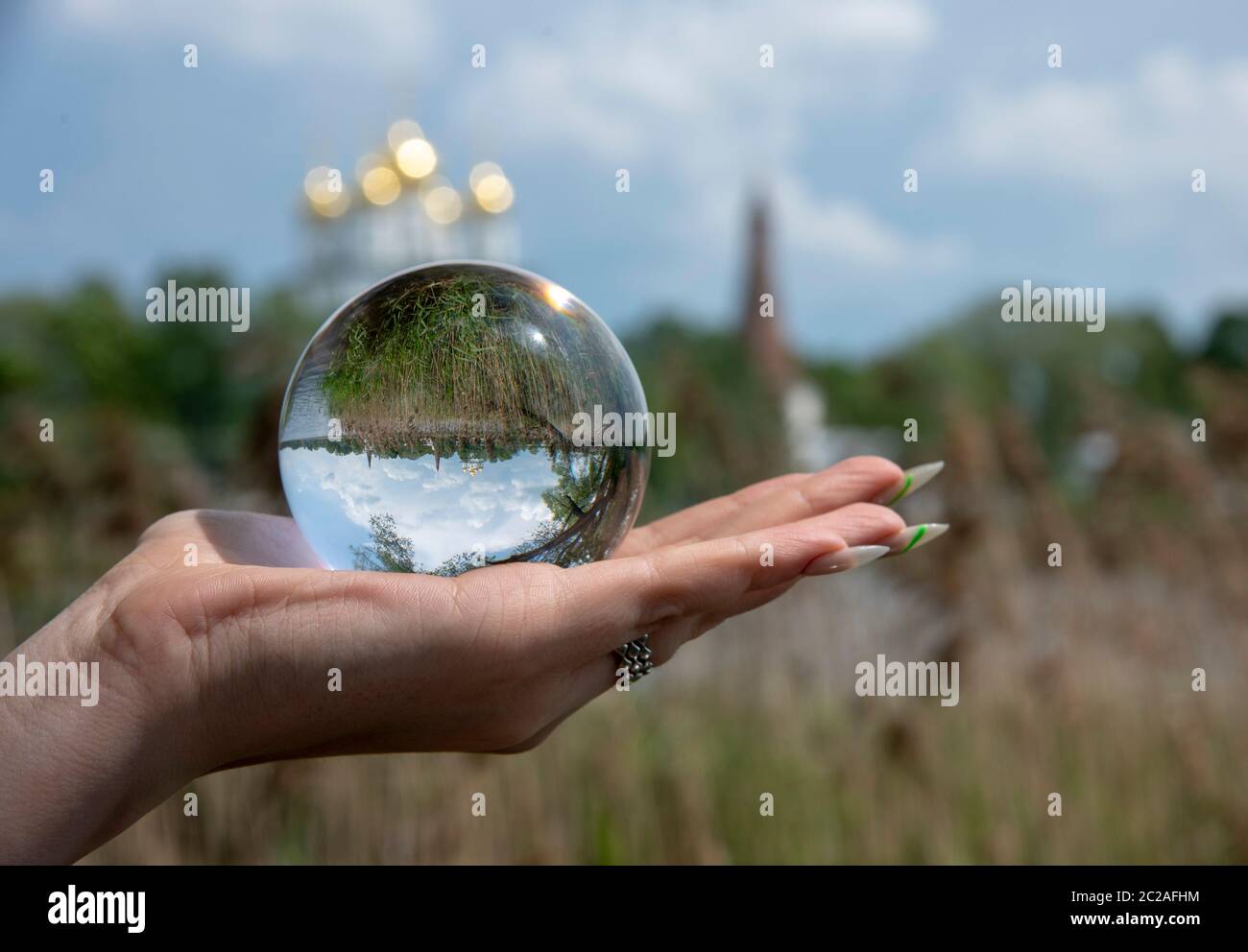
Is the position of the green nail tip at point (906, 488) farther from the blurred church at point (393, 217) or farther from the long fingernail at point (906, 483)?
the blurred church at point (393, 217)

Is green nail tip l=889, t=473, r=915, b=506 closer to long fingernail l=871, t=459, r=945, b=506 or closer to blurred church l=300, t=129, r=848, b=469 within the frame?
long fingernail l=871, t=459, r=945, b=506

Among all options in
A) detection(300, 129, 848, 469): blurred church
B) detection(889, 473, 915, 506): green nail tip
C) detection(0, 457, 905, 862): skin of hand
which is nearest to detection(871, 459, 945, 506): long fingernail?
detection(889, 473, 915, 506): green nail tip

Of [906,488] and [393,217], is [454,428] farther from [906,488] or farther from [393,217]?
[393,217]

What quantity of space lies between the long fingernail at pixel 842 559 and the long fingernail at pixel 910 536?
91 millimetres

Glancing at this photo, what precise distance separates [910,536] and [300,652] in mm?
1309

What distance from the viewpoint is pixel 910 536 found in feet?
7.87

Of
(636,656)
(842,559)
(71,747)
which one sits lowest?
(71,747)

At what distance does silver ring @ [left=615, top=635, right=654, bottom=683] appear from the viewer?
2.40 metres

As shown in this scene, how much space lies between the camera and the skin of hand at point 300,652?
2.09m

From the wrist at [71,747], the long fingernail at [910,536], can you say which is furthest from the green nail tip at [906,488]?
the wrist at [71,747]

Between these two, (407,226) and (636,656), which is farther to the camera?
(407,226)

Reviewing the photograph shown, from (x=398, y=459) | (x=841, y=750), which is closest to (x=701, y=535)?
(x=398, y=459)

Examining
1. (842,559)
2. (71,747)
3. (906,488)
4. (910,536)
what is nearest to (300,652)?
(71,747)

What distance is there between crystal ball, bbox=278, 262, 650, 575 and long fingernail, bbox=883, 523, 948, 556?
2.07 feet
